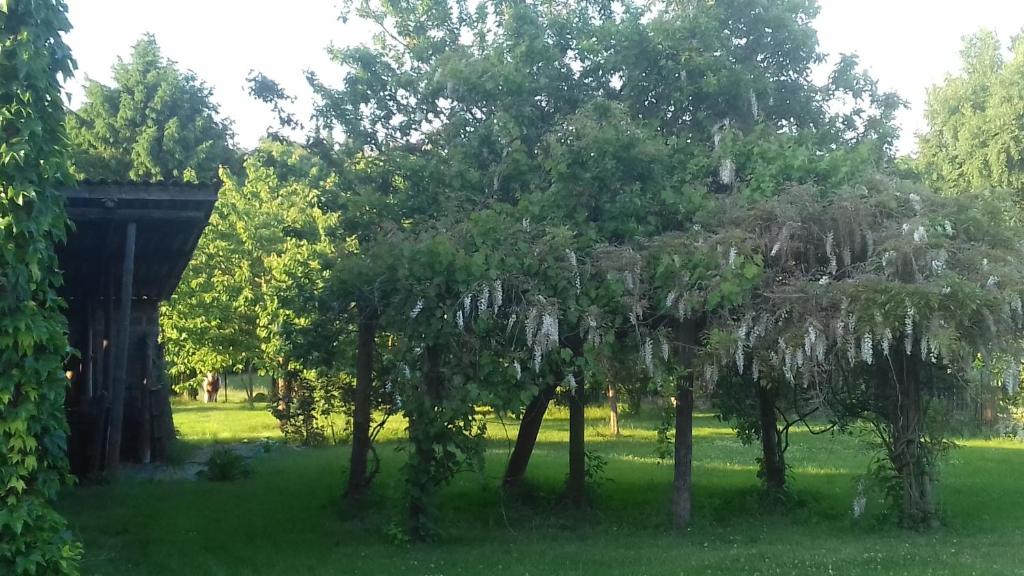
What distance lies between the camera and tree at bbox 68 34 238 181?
3528cm

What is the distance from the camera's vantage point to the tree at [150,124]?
35281 mm

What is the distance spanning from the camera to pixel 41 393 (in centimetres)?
639

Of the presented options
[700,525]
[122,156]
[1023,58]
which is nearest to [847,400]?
[700,525]

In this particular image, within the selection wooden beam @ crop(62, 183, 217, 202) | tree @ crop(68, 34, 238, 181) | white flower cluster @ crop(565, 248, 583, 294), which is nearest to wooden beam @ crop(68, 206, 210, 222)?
wooden beam @ crop(62, 183, 217, 202)

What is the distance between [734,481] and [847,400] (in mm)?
4195

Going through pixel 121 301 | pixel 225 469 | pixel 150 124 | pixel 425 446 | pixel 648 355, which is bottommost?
pixel 225 469

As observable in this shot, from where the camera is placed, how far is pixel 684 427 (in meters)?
10.7

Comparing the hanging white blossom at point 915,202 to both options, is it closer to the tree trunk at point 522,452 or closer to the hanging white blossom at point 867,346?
the hanging white blossom at point 867,346

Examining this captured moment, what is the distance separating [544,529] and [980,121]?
68.0ft

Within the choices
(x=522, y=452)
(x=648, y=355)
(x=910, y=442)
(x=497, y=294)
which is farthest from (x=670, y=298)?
(x=522, y=452)

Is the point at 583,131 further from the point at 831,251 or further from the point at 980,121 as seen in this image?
the point at 980,121

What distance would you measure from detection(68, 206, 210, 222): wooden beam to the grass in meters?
3.35

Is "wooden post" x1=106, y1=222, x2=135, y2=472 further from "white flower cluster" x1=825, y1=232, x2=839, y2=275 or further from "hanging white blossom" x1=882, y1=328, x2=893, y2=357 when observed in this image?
"hanging white blossom" x1=882, y1=328, x2=893, y2=357

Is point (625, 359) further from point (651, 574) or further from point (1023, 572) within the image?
point (1023, 572)
